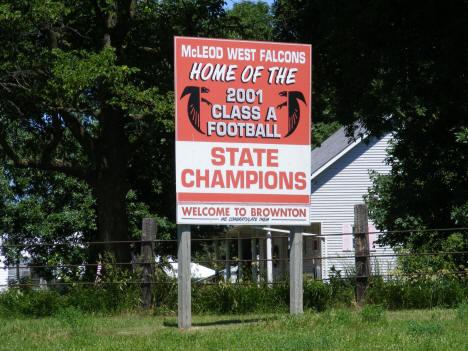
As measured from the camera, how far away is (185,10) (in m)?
23.1

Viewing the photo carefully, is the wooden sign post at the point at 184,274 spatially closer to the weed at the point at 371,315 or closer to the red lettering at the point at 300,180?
the red lettering at the point at 300,180

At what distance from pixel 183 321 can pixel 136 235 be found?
79.3 ft

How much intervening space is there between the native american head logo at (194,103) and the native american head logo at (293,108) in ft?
4.63

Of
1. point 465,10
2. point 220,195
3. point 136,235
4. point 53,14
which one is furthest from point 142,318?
point 136,235

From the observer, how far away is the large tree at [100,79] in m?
19.7

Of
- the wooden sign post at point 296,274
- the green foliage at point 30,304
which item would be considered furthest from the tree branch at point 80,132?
the wooden sign post at point 296,274

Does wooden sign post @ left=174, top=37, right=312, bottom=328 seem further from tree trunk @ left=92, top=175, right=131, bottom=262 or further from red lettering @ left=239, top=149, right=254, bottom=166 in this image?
tree trunk @ left=92, top=175, right=131, bottom=262

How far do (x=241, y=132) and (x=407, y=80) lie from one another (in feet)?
26.0

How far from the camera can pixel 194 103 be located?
11.9 m

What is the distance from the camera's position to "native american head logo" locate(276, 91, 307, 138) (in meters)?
12.3

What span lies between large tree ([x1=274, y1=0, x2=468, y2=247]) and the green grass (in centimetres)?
688

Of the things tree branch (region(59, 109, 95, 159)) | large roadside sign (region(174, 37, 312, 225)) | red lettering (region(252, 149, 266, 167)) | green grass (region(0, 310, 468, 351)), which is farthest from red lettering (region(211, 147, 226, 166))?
tree branch (region(59, 109, 95, 159))

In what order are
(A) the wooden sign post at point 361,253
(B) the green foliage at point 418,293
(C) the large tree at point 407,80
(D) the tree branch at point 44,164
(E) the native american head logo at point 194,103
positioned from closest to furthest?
(E) the native american head logo at point 194,103
(B) the green foliage at point 418,293
(A) the wooden sign post at point 361,253
(C) the large tree at point 407,80
(D) the tree branch at point 44,164

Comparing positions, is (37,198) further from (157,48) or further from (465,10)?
(465,10)
